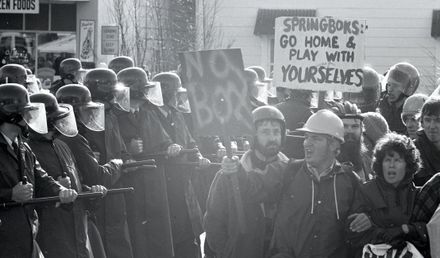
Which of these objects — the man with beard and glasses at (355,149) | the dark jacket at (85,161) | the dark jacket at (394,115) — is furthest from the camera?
the dark jacket at (394,115)

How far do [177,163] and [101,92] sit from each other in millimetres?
1163

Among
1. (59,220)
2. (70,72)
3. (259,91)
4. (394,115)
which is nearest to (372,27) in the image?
(70,72)

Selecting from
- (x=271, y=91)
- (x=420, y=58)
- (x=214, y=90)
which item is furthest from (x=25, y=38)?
(x=214, y=90)

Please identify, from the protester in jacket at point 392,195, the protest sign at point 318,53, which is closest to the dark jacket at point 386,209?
the protester in jacket at point 392,195

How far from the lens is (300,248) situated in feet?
25.3

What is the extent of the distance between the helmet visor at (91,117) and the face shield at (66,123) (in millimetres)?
633

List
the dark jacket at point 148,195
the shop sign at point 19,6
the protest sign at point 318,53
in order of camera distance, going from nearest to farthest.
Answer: the protest sign at point 318,53 < the dark jacket at point 148,195 < the shop sign at point 19,6

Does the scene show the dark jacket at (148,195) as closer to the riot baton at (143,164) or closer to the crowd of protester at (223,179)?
the crowd of protester at (223,179)

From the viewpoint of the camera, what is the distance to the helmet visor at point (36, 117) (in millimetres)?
7922

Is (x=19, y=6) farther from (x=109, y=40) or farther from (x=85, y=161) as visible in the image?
(x=85, y=161)

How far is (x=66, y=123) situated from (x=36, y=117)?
0.59m

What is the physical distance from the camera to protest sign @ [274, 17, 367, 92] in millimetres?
9523

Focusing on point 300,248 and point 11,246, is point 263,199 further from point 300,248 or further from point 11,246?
point 11,246

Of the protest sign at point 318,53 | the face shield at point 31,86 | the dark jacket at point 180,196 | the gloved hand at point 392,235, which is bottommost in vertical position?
the dark jacket at point 180,196
